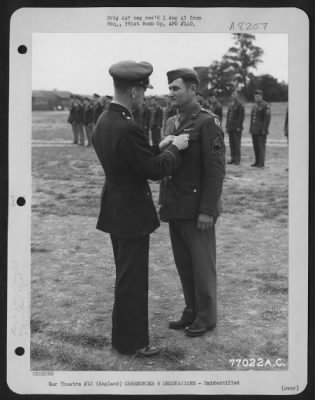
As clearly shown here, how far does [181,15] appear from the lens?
3336 mm

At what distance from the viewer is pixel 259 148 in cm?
505

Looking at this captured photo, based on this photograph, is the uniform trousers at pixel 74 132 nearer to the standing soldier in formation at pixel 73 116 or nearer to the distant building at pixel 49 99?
the standing soldier in formation at pixel 73 116

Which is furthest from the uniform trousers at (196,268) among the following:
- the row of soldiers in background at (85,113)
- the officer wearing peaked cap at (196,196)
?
the row of soldiers in background at (85,113)

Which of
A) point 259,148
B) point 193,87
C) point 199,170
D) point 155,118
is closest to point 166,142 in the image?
point 199,170

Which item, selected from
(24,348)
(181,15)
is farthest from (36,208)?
(181,15)

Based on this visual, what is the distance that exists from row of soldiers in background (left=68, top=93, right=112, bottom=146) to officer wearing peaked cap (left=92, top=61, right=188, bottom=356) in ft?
1.12

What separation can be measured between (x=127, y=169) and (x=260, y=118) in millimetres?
1862

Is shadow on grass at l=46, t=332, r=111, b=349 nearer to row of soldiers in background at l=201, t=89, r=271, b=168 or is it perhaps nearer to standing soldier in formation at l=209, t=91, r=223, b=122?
row of soldiers in background at l=201, t=89, r=271, b=168

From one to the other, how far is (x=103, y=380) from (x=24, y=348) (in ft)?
1.52

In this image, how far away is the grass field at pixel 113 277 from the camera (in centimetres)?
331

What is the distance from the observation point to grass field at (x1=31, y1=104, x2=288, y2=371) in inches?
130

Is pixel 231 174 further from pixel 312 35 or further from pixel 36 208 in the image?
pixel 36 208

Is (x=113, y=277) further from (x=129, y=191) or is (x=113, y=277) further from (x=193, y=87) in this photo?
(x=193, y=87)

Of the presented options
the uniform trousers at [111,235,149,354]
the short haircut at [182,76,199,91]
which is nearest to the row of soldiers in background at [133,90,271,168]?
the short haircut at [182,76,199,91]
